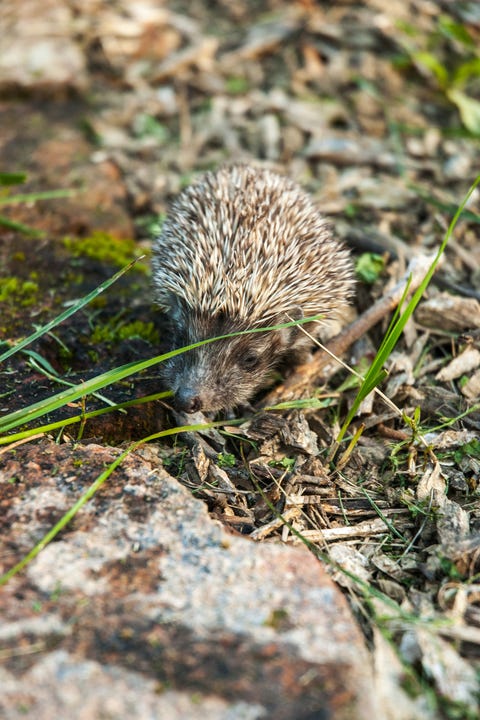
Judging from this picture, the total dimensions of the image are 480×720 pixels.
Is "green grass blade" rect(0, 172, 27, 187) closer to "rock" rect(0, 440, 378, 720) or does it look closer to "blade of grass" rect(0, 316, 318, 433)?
"blade of grass" rect(0, 316, 318, 433)

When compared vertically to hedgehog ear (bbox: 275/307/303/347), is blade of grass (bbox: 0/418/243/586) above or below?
below

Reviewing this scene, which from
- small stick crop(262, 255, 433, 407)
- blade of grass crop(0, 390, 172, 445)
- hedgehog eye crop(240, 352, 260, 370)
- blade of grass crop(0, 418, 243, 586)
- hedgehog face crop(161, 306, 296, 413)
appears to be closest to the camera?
blade of grass crop(0, 418, 243, 586)

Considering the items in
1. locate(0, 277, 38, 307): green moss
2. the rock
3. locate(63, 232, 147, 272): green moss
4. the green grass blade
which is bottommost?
locate(0, 277, 38, 307): green moss

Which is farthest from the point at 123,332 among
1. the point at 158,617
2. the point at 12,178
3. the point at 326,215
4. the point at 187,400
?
the point at 158,617

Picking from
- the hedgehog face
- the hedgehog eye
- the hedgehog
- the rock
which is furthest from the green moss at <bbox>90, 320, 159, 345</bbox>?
the rock

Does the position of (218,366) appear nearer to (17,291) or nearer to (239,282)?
(239,282)

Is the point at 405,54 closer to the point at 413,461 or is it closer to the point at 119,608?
the point at 413,461
